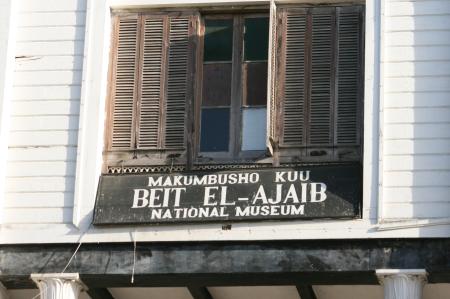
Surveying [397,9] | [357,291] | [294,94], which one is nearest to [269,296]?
[357,291]

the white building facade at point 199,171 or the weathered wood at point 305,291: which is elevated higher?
the white building facade at point 199,171

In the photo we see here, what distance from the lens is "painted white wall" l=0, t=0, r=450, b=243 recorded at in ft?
79.3

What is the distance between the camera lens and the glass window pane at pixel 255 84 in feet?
83.8

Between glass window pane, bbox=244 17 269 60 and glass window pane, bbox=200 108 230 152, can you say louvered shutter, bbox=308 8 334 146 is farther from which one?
glass window pane, bbox=200 108 230 152

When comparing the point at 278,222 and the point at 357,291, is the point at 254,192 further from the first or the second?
the point at 357,291

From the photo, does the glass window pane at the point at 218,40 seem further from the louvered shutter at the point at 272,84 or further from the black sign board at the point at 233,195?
the black sign board at the point at 233,195

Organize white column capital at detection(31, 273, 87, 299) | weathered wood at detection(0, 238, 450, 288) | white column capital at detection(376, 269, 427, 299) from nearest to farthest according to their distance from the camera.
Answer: white column capital at detection(376, 269, 427, 299)
weathered wood at detection(0, 238, 450, 288)
white column capital at detection(31, 273, 87, 299)

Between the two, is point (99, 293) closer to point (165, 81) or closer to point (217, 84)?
point (165, 81)

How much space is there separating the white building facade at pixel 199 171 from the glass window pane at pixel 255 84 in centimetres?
14

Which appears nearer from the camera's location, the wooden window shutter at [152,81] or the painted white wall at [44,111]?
the painted white wall at [44,111]

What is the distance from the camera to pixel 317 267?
24094 mm

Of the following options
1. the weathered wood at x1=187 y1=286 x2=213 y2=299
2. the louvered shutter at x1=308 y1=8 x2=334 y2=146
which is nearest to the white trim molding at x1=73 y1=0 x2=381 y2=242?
the louvered shutter at x1=308 y1=8 x2=334 y2=146

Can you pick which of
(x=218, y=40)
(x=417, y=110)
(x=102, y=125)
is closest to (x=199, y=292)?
(x=102, y=125)

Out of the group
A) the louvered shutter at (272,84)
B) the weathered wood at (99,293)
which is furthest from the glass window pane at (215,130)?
the weathered wood at (99,293)
